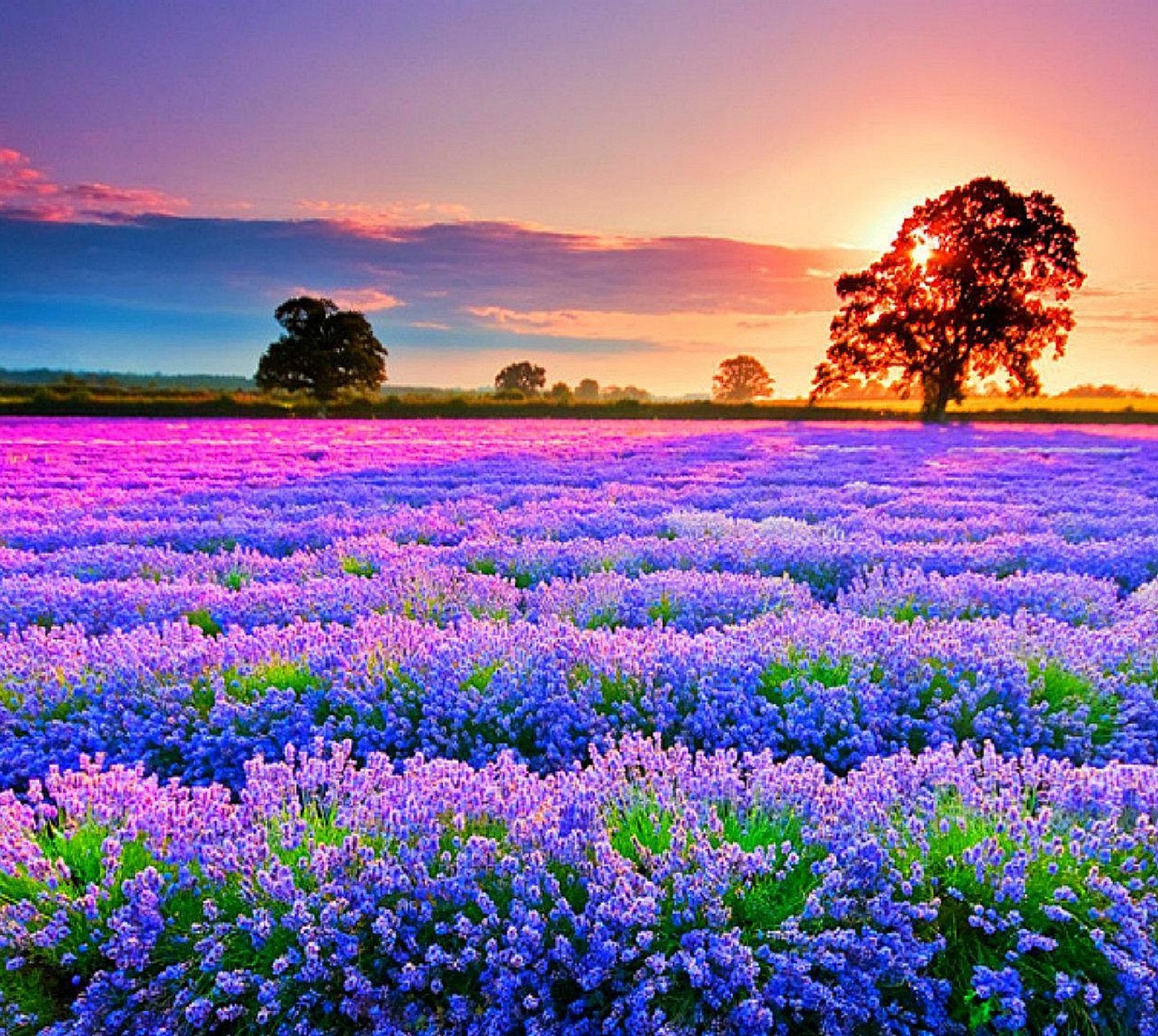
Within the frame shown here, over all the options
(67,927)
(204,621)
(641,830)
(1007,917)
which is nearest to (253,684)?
(204,621)

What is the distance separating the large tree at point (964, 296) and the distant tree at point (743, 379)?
92223mm

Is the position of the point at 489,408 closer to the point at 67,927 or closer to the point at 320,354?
the point at 320,354

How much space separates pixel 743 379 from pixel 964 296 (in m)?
97.2

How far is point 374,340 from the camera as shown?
3002 inches

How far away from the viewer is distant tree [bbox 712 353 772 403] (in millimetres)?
140000

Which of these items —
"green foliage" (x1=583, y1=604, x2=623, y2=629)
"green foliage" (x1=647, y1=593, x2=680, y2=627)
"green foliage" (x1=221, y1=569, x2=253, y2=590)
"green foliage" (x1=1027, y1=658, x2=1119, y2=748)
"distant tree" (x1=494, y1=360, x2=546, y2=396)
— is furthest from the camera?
"distant tree" (x1=494, y1=360, x2=546, y2=396)

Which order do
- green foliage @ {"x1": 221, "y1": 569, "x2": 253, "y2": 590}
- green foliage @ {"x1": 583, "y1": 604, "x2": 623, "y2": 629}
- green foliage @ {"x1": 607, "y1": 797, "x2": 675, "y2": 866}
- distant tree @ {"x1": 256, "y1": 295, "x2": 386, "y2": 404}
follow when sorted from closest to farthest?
green foliage @ {"x1": 607, "y1": 797, "x2": 675, "y2": 866}
green foliage @ {"x1": 583, "y1": 604, "x2": 623, "y2": 629}
green foliage @ {"x1": 221, "y1": 569, "x2": 253, "y2": 590}
distant tree @ {"x1": 256, "y1": 295, "x2": 386, "y2": 404}

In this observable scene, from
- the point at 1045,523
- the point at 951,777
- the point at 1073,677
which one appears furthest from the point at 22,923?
the point at 1045,523

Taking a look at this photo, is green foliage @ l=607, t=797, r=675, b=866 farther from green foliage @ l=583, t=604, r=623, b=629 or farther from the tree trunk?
the tree trunk

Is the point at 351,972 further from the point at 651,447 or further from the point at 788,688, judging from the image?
the point at 651,447

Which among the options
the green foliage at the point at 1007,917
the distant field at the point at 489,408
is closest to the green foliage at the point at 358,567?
the green foliage at the point at 1007,917

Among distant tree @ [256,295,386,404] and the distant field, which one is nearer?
the distant field

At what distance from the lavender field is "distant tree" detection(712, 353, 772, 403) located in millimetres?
136335

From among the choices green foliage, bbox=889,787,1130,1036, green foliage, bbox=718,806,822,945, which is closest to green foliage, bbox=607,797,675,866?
green foliage, bbox=718,806,822,945
